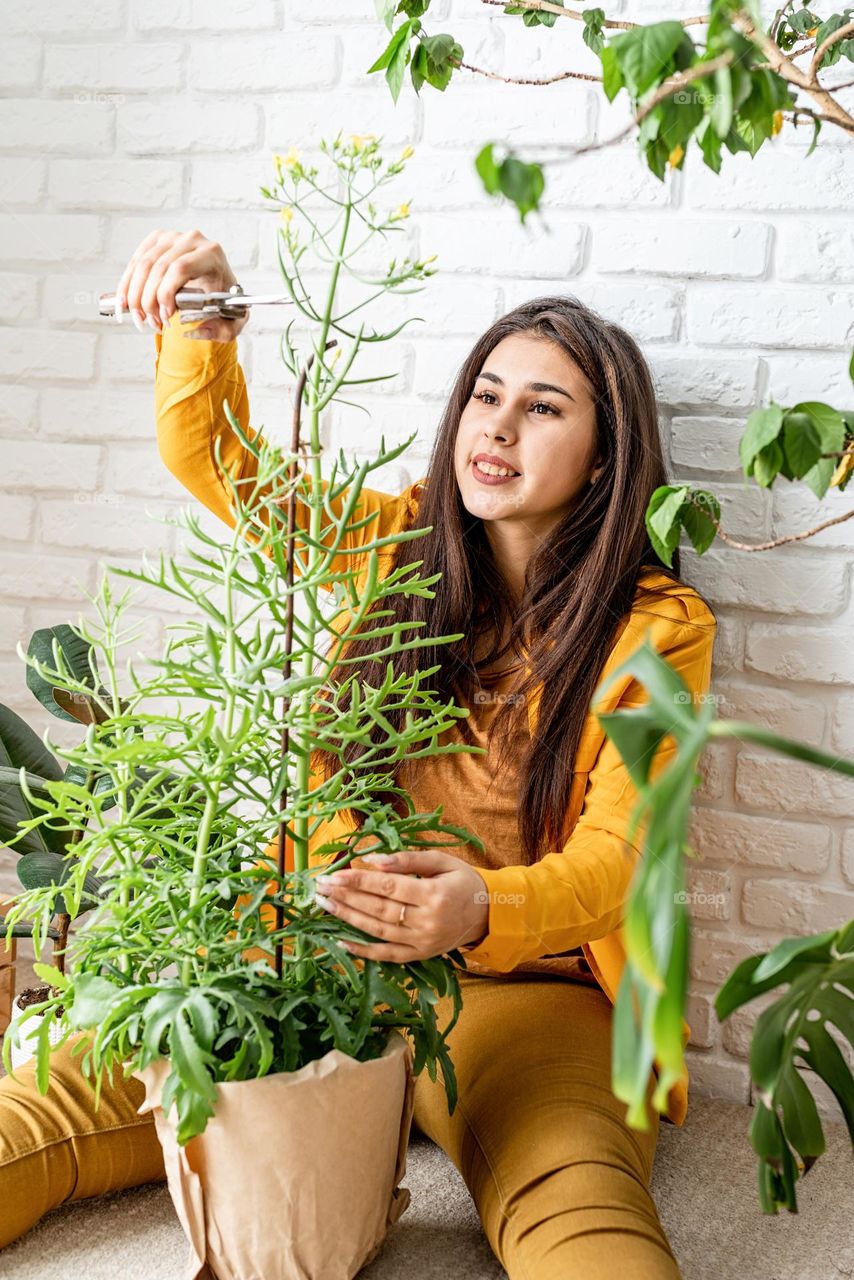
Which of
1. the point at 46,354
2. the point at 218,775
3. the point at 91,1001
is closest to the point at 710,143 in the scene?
the point at 218,775

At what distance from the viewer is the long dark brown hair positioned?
1.40 m

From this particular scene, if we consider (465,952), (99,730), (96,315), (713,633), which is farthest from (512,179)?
(96,315)

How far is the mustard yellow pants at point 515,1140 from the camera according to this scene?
3.49 ft

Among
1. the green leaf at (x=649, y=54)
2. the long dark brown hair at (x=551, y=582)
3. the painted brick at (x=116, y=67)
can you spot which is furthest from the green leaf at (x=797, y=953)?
the painted brick at (x=116, y=67)

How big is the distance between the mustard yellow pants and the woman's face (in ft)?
1.82

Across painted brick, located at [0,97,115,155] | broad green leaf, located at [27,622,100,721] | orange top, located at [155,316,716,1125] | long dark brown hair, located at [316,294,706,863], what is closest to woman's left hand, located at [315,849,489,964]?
orange top, located at [155,316,716,1125]

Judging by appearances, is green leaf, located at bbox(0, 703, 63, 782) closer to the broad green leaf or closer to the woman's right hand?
the broad green leaf

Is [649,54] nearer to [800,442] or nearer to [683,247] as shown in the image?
[800,442]

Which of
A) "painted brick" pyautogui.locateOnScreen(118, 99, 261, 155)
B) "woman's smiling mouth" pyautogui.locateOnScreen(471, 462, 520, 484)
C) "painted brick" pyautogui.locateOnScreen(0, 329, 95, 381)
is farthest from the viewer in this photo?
"painted brick" pyautogui.locateOnScreen(0, 329, 95, 381)

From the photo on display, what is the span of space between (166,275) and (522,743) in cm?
63

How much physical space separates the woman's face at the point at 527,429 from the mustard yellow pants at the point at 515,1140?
555 millimetres

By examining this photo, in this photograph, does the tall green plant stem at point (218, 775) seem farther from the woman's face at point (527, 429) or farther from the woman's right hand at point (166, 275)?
the woman's face at point (527, 429)

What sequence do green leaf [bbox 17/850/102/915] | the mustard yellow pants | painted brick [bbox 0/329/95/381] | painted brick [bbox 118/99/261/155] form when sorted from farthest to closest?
painted brick [bbox 0/329/95/381]
painted brick [bbox 118/99/261/155]
green leaf [bbox 17/850/102/915]
the mustard yellow pants

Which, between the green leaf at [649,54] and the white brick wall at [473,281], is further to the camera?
the white brick wall at [473,281]
